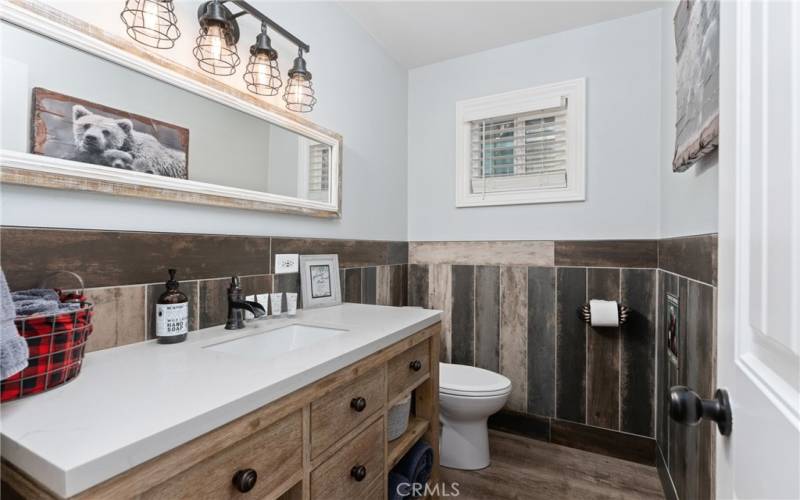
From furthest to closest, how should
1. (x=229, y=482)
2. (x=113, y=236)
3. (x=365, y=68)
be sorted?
1. (x=365, y=68)
2. (x=113, y=236)
3. (x=229, y=482)

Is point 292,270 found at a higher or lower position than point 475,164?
lower

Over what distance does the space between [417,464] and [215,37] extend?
1.73 metres

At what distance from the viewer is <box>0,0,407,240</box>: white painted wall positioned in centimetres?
96

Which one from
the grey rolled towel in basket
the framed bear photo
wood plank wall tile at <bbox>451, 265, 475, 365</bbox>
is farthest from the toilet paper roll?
the grey rolled towel in basket

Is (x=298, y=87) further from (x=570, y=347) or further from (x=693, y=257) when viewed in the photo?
(x=570, y=347)

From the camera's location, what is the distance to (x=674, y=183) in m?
1.62

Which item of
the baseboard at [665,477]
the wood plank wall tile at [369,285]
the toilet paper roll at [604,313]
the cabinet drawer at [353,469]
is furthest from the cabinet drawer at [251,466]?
the toilet paper roll at [604,313]

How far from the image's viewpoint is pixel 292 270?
5.37 ft

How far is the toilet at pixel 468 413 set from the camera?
1.83m

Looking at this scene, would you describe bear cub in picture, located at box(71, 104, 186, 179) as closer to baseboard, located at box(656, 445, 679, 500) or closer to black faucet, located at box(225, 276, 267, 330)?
black faucet, located at box(225, 276, 267, 330)

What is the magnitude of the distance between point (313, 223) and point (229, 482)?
4.09 ft

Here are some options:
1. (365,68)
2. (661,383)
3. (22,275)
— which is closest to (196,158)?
(22,275)

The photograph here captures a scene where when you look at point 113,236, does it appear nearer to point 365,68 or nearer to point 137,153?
point 137,153

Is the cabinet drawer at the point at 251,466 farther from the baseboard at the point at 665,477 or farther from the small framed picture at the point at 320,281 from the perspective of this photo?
the baseboard at the point at 665,477
